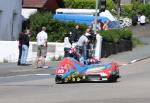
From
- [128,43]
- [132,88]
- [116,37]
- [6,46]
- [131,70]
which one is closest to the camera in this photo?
[132,88]

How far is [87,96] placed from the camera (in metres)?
15.9

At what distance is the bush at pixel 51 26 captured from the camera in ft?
119

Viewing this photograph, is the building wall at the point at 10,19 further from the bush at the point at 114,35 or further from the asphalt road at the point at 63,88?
the asphalt road at the point at 63,88

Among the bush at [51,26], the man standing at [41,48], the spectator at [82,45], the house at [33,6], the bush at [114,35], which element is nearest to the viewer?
the man standing at [41,48]

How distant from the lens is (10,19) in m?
38.2

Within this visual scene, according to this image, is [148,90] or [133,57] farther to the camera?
[133,57]

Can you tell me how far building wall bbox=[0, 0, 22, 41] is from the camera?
3688cm

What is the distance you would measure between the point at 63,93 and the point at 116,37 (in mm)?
19496

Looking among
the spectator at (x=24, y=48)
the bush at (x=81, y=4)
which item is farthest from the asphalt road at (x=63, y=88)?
the bush at (x=81, y=4)

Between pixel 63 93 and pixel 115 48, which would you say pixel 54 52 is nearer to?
pixel 115 48

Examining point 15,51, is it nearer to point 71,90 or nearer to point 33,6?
point 71,90

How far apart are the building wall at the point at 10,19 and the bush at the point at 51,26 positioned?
102 cm

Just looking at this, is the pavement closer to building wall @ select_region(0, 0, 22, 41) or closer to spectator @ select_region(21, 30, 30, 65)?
spectator @ select_region(21, 30, 30, 65)

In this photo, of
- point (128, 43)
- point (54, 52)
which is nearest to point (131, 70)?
point (54, 52)
